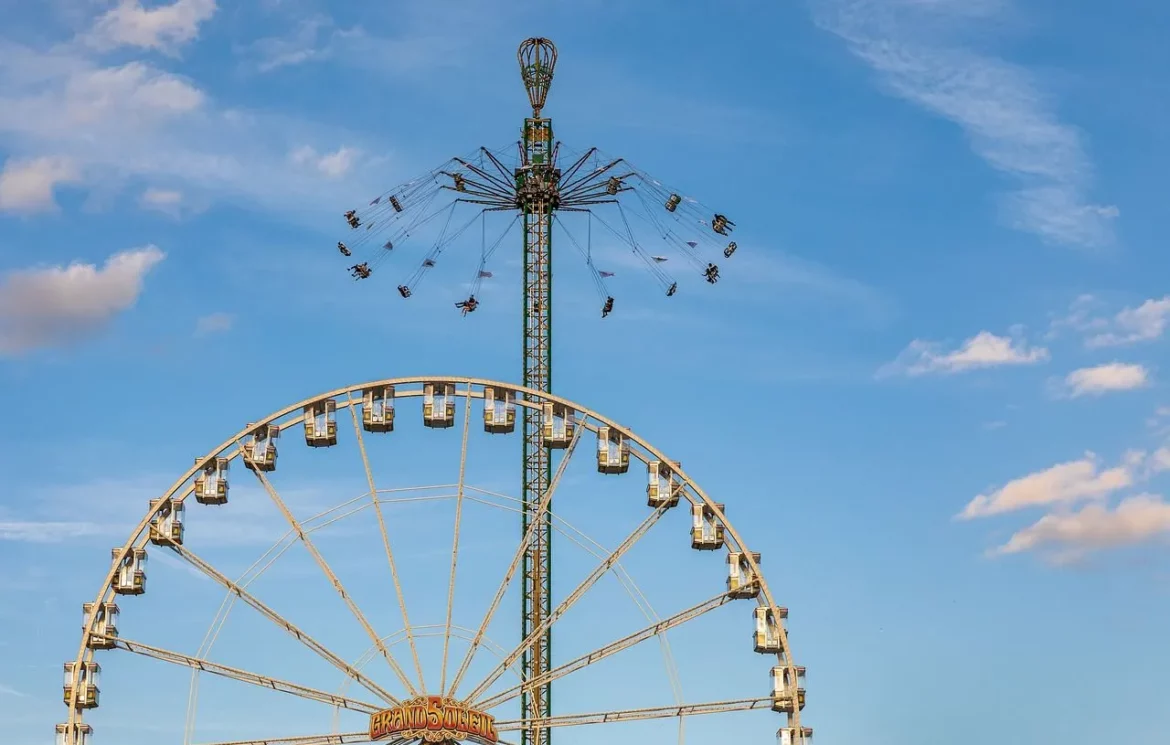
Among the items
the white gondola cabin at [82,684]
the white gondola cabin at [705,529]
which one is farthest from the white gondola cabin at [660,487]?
the white gondola cabin at [82,684]

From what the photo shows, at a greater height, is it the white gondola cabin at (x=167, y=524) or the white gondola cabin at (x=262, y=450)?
the white gondola cabin at (x=262, y=450)

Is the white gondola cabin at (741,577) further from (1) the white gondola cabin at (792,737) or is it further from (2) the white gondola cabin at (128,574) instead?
(2) the white gondola cabin at (128,574)

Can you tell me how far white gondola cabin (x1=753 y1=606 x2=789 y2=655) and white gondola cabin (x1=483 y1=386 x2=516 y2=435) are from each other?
11.2 m

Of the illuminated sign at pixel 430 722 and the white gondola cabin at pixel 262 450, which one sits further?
the white gondola cabin at pixel 262 450

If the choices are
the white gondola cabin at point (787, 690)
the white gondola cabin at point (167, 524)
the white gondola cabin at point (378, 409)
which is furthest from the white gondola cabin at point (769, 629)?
the white gondola cabin at point (167, 524)

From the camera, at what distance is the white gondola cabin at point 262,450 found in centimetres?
8075

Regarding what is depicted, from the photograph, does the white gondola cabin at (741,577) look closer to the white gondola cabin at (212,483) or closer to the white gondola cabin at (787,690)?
the white gondola cabin at (787,690)

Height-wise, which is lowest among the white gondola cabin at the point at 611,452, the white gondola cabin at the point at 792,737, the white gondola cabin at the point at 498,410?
the white gondola cabin at the point at 792,737

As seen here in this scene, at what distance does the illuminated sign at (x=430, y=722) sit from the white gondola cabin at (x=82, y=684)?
10.00m

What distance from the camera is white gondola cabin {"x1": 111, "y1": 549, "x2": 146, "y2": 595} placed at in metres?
79.1

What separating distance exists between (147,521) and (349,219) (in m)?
20.2

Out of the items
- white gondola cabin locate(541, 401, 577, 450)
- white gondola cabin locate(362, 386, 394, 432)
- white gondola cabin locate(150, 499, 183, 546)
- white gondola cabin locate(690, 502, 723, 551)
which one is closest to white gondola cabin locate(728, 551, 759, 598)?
white gondola cabin locate(690, 502, 723, 551)

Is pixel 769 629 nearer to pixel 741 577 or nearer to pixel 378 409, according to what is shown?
pixel 741 577

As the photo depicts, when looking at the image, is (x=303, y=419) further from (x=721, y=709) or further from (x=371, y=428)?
(x=721, y=709)
